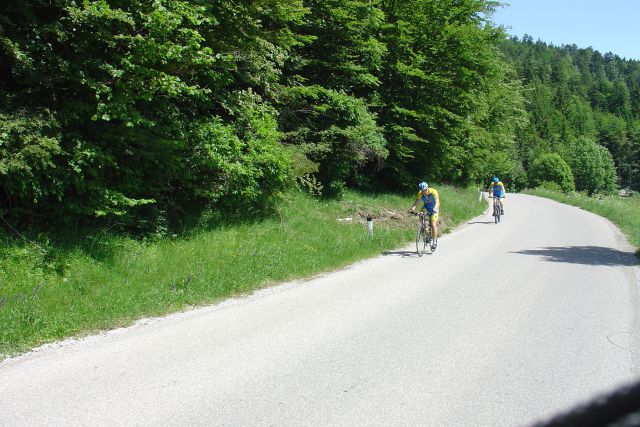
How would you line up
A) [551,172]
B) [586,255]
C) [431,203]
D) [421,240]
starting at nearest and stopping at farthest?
[586,255], [421,240], [431,203], [551,172]

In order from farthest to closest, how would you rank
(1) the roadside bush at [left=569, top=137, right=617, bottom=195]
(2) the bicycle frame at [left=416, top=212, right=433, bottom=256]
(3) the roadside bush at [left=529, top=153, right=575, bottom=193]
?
(1) the roadside bush at [left=569, top=137, right=617, bottom=195], (3) the roadside bush at [left=529, top=153, right=575, bottom=193], (2) the bicycle frame at [left=416, top=212, right=433, bottom=256]

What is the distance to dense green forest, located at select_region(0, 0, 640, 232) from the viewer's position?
8.42 meters

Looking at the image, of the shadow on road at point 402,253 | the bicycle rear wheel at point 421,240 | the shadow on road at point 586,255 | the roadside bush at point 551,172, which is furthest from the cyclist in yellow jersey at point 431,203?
the roadside bush at point 551,172

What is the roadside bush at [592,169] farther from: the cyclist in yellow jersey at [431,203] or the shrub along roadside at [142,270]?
the shrub along roadside at [142,270]

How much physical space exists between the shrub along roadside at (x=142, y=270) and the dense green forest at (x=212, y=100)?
31.0 inches

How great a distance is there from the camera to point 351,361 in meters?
5.55

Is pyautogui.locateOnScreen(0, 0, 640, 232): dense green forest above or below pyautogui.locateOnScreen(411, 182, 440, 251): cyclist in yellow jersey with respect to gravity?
above

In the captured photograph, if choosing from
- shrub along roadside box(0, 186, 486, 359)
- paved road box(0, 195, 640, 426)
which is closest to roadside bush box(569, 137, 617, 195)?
shrub along roadside box(0, 186, 486, 359)

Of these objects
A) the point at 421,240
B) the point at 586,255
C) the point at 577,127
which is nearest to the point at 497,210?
the point at 586,255

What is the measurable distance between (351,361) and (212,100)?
875cm

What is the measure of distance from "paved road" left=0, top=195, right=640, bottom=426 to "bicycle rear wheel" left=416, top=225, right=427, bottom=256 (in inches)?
163

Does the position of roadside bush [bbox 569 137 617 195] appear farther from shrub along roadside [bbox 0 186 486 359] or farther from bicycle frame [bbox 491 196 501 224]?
shrub along roadside [bbox 0 186 486 359]

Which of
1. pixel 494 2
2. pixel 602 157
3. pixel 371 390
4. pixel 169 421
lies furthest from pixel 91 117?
pixel 602 157

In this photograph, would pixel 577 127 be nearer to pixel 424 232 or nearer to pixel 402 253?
pixel 424 232
